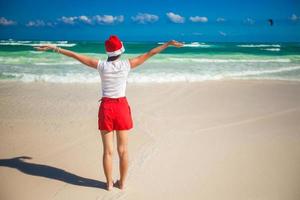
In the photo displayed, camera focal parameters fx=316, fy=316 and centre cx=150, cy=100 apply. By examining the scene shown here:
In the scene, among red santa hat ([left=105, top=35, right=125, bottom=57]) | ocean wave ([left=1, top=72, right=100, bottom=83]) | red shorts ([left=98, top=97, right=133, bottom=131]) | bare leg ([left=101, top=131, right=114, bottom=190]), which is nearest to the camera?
red santa hat ([left=105, top=35, right=125, bottom=57])

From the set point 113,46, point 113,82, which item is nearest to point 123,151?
point 113,82

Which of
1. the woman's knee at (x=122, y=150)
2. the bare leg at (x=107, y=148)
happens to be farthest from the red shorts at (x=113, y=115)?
the woman's knee at (x=122, y=150)

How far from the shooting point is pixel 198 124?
244 inches

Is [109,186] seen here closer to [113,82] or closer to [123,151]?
[123,151]

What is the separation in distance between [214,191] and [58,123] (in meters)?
3.60

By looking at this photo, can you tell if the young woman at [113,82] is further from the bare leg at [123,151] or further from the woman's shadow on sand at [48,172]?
the woman's shadow on sand at [48,172]

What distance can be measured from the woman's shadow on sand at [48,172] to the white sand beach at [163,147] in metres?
0.01

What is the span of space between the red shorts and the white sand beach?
86cm

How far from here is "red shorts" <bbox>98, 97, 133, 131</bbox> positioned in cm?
333

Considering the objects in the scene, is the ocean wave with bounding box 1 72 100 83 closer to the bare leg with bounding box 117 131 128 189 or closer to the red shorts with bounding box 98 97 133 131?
the bare leg with bounding box 117 131 128 189

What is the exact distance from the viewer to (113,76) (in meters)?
3.31

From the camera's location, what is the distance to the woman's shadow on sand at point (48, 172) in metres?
3.93

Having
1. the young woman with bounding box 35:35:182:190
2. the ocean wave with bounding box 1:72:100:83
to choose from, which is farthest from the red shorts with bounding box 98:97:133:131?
the ocean wave with bounding box 1:72:100:83

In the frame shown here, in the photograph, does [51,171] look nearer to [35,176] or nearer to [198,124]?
[35,176]
